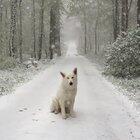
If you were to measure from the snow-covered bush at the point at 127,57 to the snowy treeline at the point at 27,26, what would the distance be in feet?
31.5

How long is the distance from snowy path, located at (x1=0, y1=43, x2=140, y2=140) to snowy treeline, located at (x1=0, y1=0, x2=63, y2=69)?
1400 cm

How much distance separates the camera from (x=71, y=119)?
→ 1248 centimetres

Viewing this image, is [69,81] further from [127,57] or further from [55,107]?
[127,57]

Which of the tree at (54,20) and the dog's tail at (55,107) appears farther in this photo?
the tree at (54,20)

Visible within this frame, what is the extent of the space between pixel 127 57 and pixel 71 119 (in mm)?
11717

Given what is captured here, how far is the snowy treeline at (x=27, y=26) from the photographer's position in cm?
3534

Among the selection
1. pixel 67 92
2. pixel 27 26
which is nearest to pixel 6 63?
pixel 67 92

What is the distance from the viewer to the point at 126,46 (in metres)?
24.0

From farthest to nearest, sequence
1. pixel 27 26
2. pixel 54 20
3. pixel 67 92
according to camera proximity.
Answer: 1. pixel 27 26
2. pixel 54 20
3. pixel 67 92

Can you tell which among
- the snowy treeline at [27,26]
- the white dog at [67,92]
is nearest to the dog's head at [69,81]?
the white dog at [67,92]

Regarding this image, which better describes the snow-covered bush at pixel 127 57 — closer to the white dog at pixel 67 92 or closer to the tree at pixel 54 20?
the white dog at pixel 67 92

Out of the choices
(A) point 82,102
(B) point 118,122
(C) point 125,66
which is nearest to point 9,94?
(A) point 82,102

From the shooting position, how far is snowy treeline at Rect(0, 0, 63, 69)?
35344mm

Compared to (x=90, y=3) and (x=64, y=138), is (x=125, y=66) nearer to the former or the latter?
(x=64, y=138)
